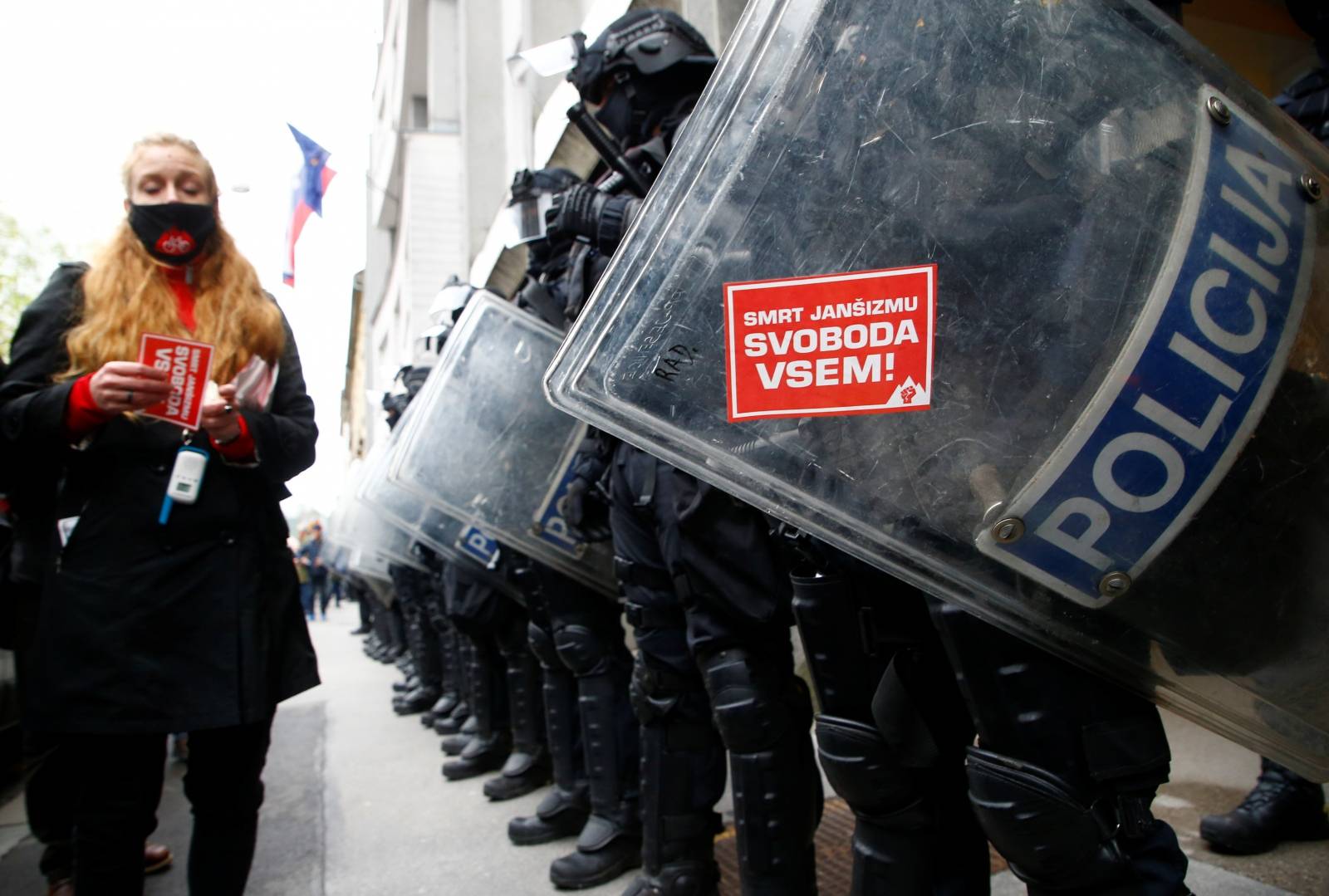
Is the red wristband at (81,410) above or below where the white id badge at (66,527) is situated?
above

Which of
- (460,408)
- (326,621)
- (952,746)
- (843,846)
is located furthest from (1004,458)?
(326,621)

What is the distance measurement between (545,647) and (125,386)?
1726 mm

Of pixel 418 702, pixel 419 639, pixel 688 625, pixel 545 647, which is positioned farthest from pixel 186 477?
pixel 419 639

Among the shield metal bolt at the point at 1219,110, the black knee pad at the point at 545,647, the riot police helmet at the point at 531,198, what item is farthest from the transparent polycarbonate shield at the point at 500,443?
the shield metal bolt at the point at 1219,110

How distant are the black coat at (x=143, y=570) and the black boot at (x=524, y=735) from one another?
1747 mm

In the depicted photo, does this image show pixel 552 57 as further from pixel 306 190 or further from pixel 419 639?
pixel 306 190

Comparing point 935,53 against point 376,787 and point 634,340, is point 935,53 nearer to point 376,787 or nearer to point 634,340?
point 634,340

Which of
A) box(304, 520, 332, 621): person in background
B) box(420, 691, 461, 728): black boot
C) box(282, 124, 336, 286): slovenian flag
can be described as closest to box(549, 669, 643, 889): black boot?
box(420, 691, 461, 728): black boot

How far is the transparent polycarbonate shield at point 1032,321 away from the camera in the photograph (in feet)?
3.10

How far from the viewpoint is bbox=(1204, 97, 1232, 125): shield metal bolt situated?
0.97m

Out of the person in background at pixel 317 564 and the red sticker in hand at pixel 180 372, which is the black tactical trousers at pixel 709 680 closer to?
the red sticker in hand at pixel 180 372

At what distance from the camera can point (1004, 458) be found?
3.23 feet

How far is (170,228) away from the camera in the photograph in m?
1.78

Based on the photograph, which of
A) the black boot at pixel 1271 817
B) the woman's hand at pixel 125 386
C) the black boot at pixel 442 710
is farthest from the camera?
the black boot at pixel 442 710
